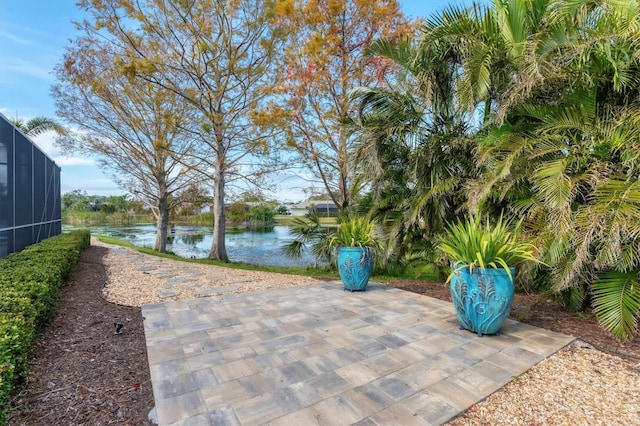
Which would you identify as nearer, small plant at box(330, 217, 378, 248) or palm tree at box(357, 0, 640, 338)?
palm tree at box(357, 0, 640, 338)

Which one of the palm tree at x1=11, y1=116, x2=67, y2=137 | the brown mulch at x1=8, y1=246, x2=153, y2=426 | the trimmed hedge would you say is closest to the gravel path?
the brown mulch at x1=8, y1=246, x2=153, y2=426

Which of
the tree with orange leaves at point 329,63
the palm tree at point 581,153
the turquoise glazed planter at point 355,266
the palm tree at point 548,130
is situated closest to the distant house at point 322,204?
the tree with orange leaves at point 329,63

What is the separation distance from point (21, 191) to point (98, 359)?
5599 millimetres

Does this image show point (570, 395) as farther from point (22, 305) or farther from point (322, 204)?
point (322, 204)

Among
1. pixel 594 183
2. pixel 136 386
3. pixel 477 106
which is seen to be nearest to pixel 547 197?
pixel 594 183

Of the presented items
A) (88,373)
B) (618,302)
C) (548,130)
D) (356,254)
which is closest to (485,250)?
(618,302)

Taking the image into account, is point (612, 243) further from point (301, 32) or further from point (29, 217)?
point (29, 217)

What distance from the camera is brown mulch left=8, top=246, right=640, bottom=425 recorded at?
6.69 feet

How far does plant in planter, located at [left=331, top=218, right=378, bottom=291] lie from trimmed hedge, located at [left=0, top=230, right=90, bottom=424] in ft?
12.2

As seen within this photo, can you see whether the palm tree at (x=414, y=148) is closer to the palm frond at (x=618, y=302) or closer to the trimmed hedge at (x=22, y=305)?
the palm frond at (x=618, y=302)

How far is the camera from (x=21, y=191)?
6.29 meters

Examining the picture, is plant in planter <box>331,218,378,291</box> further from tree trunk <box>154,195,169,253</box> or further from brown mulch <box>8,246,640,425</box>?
tree trunk <box>154,195,169,253</box>

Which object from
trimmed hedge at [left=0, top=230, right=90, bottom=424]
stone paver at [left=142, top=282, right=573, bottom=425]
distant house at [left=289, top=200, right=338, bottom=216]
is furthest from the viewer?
distant house at [left=289, top=200, right=338, bottom=216]

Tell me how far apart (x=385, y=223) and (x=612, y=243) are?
3643 millimetres
